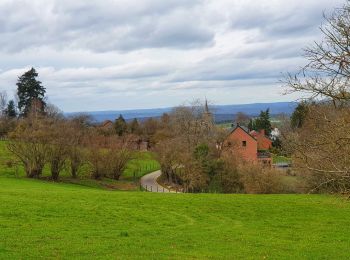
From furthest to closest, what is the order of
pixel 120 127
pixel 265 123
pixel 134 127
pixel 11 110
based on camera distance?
pixel 265 123
pixel 11 110
pixel 134 127
pixel 120 127

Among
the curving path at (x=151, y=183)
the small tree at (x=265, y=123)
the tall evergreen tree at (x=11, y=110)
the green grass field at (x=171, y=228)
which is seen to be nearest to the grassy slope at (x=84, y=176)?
the curving path at (x=151, y=183)

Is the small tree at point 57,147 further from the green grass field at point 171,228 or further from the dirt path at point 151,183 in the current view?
the green grass field at point 171,228

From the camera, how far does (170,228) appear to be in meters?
20.3

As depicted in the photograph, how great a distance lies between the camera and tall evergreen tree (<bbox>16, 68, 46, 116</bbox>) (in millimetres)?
106438

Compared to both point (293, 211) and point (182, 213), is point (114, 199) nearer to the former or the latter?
point (182, 213)

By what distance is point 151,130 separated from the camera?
11325 cm

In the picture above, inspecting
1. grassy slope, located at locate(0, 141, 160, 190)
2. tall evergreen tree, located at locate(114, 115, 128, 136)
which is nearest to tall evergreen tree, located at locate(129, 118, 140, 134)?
tall evergreen tree, located at locate(114, 115, 128, 136)

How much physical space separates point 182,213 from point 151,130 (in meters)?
88.6

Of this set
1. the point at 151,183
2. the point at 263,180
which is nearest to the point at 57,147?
the point at 151,183

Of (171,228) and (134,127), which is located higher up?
(134,127)

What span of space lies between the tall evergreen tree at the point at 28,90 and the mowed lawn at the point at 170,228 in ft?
268

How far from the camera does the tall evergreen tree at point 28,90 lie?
349 ft

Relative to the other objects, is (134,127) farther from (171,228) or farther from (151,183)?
(171,228)

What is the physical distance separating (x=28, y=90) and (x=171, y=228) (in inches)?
3707
